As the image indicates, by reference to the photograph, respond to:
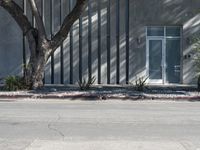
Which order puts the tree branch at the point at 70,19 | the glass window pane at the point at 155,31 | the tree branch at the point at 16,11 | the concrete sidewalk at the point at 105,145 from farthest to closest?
the glass window pane at the point at 155,31
the tree branch at the point at 70,19
the tree branch at the point at 16,11
the concrete sidewalk at the point at 105,145

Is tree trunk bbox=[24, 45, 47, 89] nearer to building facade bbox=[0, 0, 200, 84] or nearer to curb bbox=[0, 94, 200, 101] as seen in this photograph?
curb bbox=[0, 94, 200, 101]

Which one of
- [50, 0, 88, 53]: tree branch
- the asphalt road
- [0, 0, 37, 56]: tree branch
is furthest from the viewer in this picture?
[50, 0, 88, 53]: tree branch

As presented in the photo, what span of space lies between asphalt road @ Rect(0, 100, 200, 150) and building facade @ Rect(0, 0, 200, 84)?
1504 centimetres

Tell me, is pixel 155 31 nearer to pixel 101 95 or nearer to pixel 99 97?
pixel 101 95

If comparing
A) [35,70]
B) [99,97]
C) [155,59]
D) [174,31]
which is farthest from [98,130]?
[174,31]

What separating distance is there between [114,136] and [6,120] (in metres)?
3.88

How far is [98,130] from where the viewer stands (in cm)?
1254

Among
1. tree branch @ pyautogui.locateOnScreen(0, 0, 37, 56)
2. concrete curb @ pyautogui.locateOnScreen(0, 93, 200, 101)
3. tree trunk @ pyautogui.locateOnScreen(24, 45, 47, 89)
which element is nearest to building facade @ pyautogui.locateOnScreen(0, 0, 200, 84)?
tree trunk @ pyautogui.locateOnScreen(24, 45, 47, 89)

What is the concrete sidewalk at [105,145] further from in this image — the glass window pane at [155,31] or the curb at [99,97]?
the glass window pane at [155,31]

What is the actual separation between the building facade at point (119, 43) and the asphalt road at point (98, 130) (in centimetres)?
1504

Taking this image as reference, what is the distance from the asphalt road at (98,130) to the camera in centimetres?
1048

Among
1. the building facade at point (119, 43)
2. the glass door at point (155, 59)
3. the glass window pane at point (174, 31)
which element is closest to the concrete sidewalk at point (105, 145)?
the building facade at point (119, 43)

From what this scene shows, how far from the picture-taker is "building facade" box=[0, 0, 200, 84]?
106 feet

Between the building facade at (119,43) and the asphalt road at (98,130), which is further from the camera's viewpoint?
the building facade at (119,43)
